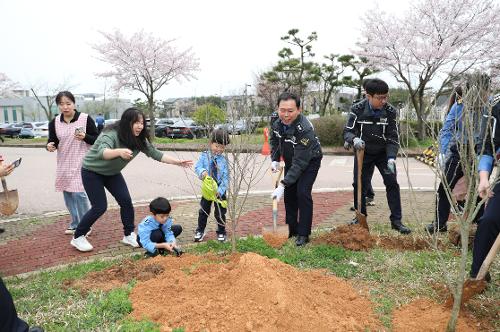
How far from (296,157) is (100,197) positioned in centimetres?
205

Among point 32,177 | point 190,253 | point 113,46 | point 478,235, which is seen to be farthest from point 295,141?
point 113,46

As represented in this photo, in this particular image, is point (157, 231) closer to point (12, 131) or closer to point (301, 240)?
point (301, 240)

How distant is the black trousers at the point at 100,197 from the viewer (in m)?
4.44

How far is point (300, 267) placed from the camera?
3848 millimetres

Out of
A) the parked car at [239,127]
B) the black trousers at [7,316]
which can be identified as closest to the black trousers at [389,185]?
the parked car at [239,127]

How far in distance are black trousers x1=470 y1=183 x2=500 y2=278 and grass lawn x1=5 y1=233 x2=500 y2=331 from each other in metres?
0.27

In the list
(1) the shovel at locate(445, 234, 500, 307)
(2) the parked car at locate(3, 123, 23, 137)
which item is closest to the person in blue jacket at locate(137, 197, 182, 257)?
(1) the shovel at locate(445, 234, 500, 307)

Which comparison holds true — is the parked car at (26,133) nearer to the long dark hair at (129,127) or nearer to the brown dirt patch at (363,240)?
the long dark hair at (129,127)

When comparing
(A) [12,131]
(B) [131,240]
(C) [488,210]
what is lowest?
(A) [12,131]

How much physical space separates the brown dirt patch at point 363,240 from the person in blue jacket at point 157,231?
1515 mm

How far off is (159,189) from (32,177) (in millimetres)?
4225

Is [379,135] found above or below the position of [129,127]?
below

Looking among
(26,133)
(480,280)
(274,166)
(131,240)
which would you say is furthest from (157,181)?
(26,133)

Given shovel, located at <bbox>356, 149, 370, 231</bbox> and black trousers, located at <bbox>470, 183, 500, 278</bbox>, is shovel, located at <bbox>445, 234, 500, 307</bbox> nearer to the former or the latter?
black trousers, located at <bbox>470, 183, 500, 278</bbox>
